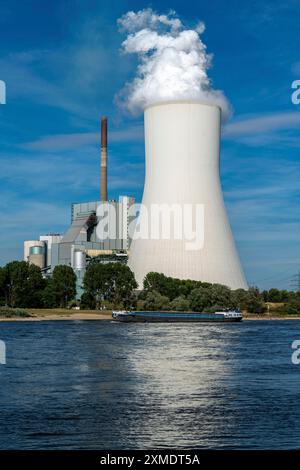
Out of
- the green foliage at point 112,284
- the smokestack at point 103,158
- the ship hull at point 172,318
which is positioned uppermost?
the smokestack at point 103,158

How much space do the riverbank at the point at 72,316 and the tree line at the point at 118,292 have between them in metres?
1.33

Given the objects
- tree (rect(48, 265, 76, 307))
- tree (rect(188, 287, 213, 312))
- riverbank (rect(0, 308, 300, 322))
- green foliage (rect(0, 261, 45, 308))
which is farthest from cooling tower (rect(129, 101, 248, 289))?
green foliage (rect(0, 261, 45, 308))

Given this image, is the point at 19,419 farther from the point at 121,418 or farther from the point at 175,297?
the point at 175,297

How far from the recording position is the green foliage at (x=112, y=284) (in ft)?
185

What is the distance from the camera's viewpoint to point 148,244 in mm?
55656

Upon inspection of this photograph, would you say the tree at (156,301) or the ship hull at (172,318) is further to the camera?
the tree at (156,301)

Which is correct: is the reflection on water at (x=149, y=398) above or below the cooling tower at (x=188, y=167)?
below

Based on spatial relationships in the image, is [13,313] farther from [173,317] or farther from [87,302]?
[173,317]

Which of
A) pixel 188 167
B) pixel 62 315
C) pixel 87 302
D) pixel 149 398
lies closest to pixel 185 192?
pixel 188 167

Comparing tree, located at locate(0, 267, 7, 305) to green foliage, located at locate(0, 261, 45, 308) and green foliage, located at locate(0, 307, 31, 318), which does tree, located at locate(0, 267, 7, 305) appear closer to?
green foliage, located at locate(0, 261, 45, 308)

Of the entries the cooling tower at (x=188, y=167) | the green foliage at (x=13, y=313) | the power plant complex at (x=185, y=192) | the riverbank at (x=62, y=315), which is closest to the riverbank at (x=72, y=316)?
the riverbank at (x=62, y=315)

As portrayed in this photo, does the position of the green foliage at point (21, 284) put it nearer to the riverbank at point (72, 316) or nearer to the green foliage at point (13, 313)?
the riverbank at point (72, 316)
